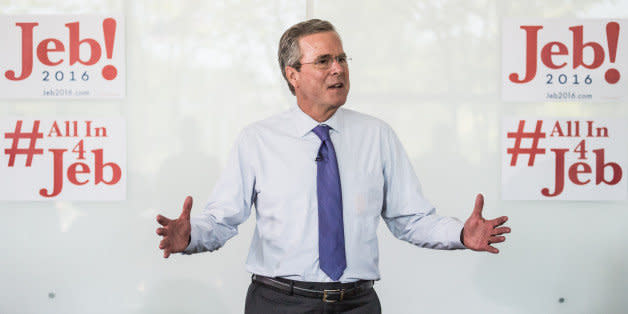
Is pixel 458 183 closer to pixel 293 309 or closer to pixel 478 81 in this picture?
pixel 478 81

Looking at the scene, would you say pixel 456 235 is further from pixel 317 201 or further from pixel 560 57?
pixel 560 57

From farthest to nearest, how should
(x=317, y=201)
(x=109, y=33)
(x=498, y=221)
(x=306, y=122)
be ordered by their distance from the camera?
1. (x=109, y=33)
2. (x=306, y=122)
3. (x=317, y=201)
4. (x=498, y=221)

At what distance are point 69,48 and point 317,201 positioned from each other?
211 centimetres

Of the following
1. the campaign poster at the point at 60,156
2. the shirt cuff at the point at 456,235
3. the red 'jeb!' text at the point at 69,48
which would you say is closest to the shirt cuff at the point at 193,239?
the shirt cuff at the point at 456,235

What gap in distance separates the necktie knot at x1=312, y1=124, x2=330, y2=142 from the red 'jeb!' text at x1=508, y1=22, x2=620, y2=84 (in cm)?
183

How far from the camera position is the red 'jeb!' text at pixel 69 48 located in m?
3.56

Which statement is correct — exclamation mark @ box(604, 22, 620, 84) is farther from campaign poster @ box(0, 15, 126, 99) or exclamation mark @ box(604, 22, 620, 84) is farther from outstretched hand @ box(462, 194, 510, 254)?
campaign poster @ box(0, 15, 126, 99)

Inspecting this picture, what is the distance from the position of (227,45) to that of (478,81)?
1413 millimetres

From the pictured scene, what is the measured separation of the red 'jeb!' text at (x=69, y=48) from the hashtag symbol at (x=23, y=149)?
28cm

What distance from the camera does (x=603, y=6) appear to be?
367 centimetres

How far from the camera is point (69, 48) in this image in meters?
3.57

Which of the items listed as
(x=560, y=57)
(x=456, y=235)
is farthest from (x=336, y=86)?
(x=560, y=57)

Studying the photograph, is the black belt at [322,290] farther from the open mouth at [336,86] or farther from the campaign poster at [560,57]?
the campaign poster at [560,57]

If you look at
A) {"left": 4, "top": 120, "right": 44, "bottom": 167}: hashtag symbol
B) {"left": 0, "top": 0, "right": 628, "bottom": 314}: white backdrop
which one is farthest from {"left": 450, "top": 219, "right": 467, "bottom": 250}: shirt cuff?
{"left": 4, "top": 120, "right": 44, "bottom": 167}: hashtag symbol
